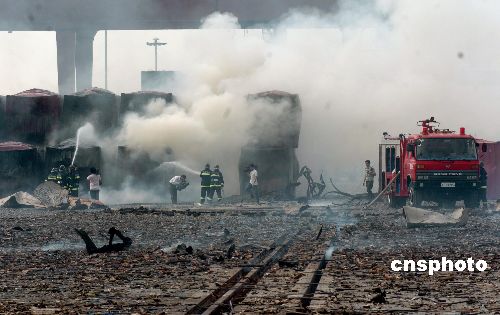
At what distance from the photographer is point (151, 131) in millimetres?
40000

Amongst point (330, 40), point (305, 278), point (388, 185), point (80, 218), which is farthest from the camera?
point (330, 40)

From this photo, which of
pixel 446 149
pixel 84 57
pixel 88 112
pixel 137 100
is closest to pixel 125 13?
pixel 84 57

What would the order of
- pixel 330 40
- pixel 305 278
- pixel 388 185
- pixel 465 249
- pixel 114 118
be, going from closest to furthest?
pixel 305 278
pixel 465 249
pixel 388 185
pixel 114 118
pixel 330 40

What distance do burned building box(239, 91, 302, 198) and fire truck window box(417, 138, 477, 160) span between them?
10.8 m

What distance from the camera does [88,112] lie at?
4147cm

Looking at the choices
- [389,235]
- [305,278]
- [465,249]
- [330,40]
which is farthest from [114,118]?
[305,278]

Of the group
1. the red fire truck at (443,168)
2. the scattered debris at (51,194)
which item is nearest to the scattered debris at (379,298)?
the red fire truck at (443,168)

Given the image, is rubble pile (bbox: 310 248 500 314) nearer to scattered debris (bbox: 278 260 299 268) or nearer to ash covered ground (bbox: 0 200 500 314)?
ash covered ground (bbox: 0 200 500 314)

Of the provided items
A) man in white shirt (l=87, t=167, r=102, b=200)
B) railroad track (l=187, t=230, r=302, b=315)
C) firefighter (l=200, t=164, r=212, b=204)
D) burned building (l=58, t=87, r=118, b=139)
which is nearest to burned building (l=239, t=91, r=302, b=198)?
firefighter (l=200, t=164, r=212, b=204)

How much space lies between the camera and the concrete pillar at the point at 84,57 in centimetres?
5481

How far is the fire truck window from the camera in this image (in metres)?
28.6

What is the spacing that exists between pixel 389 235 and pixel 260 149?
66.9 feet

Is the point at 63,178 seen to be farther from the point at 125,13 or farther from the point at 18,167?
the point at 125,13

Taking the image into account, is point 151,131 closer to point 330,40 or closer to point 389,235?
point 330,40
